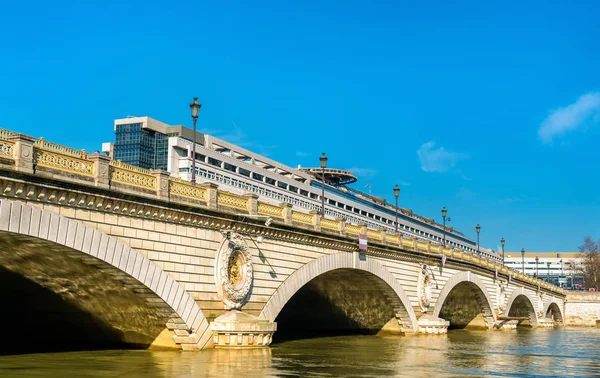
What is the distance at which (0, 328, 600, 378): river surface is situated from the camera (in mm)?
22391

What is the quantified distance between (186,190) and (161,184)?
1.76m

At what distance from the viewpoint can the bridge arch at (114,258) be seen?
20.7m

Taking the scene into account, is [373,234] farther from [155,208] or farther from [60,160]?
[60,160]

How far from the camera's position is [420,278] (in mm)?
51469

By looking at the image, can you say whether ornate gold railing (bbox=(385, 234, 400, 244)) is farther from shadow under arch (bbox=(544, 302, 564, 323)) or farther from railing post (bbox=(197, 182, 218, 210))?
shadow under arch (bbox=(544, 302, 564, 323))

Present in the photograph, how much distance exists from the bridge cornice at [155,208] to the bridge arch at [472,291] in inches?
454

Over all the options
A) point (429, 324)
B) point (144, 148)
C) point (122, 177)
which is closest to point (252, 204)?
point (122, 177)

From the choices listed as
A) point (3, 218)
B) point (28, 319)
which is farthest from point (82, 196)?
point (28, 319)

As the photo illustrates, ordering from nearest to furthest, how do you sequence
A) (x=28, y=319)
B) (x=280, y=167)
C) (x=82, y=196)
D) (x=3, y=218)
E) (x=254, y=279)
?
(x=3, y=218), (x=82, y=196), (x=254, y=279), (x=28, y=319), (x=280, y=167)

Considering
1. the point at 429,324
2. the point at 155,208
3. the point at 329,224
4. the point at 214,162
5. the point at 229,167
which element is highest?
the point at 229,167

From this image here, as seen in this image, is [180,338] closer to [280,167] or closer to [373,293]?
[373,293]

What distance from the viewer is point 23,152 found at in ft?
68.0

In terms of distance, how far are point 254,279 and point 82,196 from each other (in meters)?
10.8

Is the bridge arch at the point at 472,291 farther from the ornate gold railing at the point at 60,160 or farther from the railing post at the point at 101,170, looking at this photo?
the ornate gold railing at the point at 60,160
